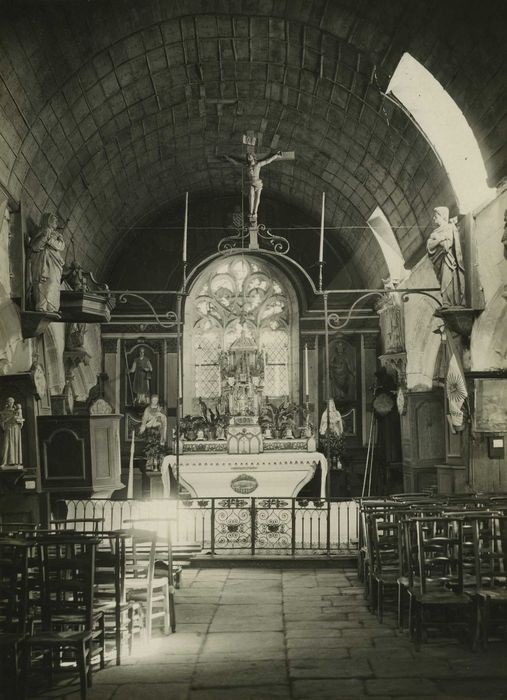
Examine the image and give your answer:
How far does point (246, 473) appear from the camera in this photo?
13703mm

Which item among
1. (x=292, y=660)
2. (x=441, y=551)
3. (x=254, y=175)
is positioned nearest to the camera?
(x=292, y=660)

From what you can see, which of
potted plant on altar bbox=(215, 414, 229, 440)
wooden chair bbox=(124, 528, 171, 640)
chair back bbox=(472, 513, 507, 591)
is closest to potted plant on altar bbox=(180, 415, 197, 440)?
potted plant on altar bbox=(215, 414, 229, 440)

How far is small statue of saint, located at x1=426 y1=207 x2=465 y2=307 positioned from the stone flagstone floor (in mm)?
4519

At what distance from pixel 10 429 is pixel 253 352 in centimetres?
665

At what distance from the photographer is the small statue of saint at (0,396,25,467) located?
1038 cm

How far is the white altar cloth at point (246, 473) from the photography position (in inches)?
537

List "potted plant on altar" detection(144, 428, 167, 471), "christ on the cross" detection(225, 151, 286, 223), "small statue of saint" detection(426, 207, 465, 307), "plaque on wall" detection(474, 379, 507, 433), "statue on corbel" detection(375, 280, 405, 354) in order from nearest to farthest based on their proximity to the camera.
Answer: "plaque on wall" detection(474, 379, 507, 433) → "small statue of saint" detection(426, 207, 465, 307) → "christ on the cross" detection(225, 151, 286, 223) → "statue on corbel" detection(375, 280, 405, 354) → "potted plant on altar" detection(144, 428, 167, 471)

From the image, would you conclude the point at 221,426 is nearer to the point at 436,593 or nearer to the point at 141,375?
the point at 141,375

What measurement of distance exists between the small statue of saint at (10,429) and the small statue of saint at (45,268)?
1.51 m

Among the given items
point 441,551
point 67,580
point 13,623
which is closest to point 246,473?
point 441,551

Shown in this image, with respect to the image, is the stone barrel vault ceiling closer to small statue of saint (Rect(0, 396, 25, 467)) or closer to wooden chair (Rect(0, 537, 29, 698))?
small statue of saint (Rect(0, 396, 25, 467))

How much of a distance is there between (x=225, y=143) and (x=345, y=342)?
499cm

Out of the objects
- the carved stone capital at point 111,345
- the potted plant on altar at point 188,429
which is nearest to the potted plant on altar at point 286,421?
the potted plant on altar at point 188,429

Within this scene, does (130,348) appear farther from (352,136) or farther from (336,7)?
(336,7)
